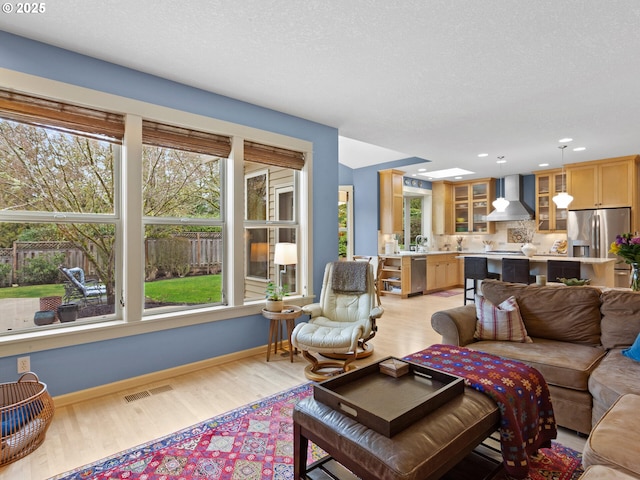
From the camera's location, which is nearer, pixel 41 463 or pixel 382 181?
pixel 41 463

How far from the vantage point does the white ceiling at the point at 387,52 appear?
219 centimetres

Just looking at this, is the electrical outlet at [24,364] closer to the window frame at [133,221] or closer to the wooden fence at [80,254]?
the window frame at [133,221]

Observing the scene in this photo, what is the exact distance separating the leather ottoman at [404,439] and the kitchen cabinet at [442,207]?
24.3 ft

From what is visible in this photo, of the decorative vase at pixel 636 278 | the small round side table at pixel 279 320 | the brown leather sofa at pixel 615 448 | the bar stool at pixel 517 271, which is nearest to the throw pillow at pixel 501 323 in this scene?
the decorative vase at pixel 636 278

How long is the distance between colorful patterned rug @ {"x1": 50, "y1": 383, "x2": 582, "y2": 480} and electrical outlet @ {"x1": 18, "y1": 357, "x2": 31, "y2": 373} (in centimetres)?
102

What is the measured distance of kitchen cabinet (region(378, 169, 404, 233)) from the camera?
7180mm

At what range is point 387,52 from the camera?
269 centimetres

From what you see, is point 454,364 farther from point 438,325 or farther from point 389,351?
point 389,351

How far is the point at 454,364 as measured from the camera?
2.05 meters

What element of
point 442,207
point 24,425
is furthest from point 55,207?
point 442,207

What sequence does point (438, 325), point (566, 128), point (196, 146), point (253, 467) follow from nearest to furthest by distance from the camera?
point (253, 467) → point (438, 325) → point (196, 146) → point (566, 128)

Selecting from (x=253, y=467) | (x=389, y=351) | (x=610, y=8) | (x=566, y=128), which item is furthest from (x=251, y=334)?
(x=566, y=128)

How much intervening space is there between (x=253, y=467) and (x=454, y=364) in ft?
4.13

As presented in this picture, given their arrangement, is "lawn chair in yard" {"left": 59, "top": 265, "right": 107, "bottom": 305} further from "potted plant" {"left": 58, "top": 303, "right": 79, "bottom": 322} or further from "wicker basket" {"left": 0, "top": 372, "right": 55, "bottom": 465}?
"wicker basket" {"left": 0, "top": 372, "right": 55, "bottom": 465}
